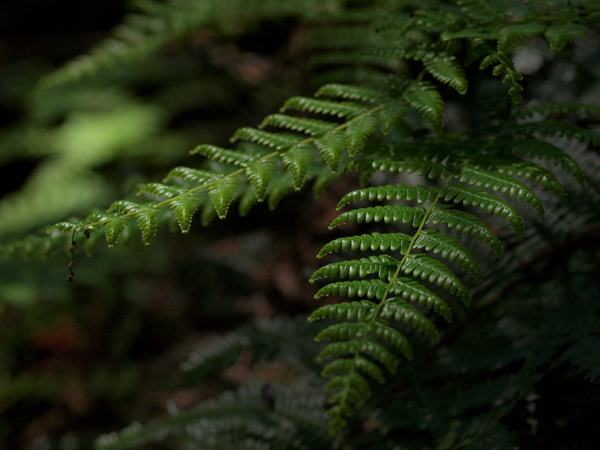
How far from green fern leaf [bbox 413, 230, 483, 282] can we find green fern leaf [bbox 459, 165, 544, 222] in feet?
0.42

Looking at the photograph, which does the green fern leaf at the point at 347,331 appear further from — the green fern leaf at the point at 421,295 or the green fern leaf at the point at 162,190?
the green fern leaf at the point at 162,190

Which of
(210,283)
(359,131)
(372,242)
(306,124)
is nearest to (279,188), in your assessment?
(306,124)

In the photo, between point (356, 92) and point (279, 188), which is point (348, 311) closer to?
point (279, 188)

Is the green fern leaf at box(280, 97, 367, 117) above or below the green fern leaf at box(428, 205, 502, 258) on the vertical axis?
above

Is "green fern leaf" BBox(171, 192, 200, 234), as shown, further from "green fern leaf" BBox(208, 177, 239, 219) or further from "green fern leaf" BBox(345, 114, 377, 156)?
"green fern leaf" BBox(345, 114, 377, 156)

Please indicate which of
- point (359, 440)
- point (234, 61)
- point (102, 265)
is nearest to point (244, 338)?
point (359, 440)

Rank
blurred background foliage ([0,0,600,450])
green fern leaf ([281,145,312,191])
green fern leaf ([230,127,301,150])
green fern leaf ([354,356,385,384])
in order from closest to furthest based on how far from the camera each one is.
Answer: green fern leaf ([354,356,385,384]) → green fern leaf ([281,145,312,191]) → green fern leaf ([230,127,301,150]) → blurred background foliage ([0,0,600,450])

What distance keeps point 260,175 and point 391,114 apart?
0.41 meters

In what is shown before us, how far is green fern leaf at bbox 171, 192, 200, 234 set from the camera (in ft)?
3.27

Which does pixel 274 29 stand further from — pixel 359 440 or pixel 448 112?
pixel 359 440

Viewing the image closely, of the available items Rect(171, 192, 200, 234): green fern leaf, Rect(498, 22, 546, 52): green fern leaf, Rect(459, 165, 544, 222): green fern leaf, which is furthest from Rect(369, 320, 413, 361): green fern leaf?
Rect(498, 22, 546, 52): green fern leaf

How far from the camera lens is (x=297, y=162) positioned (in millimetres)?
1104

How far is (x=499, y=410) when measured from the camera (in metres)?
1.21

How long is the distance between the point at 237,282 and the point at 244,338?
1.12 metres
